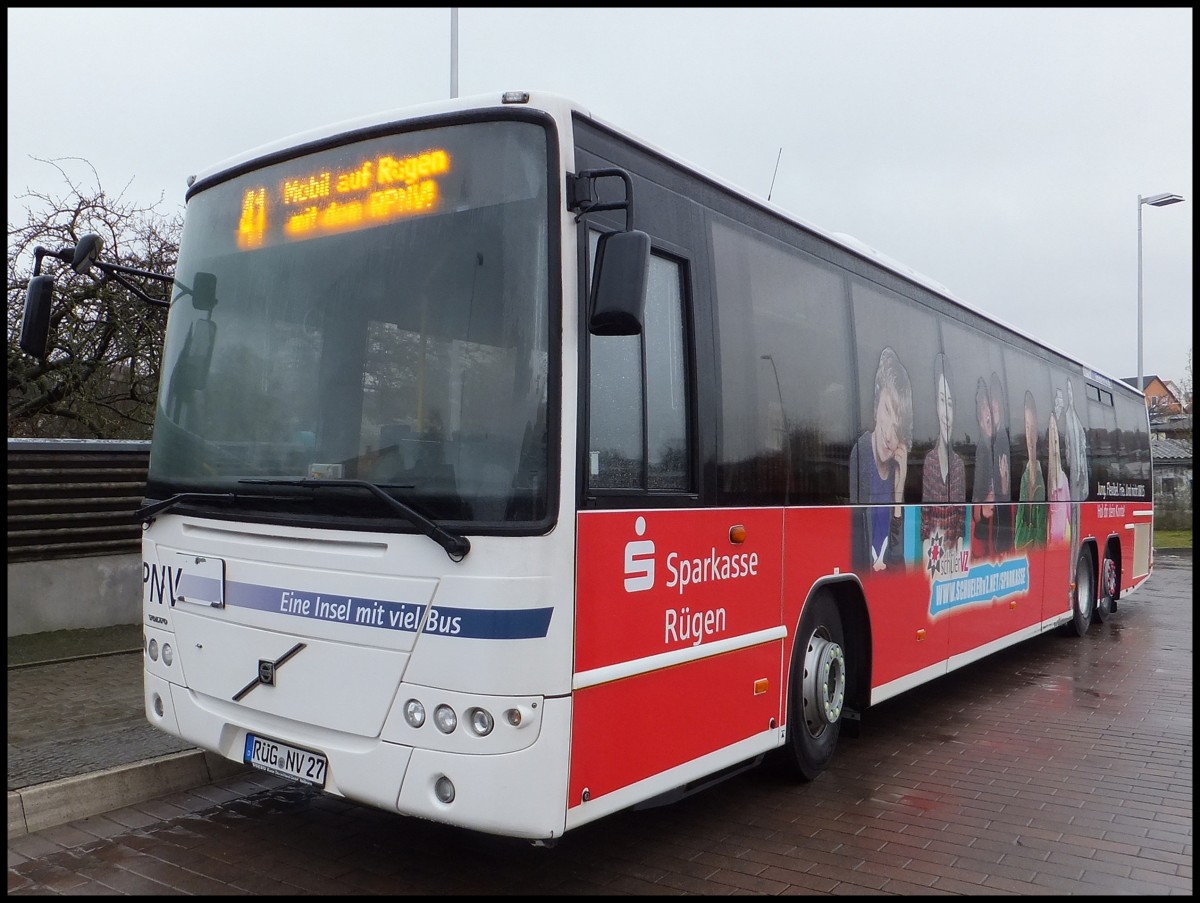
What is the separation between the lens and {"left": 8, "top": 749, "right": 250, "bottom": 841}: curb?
5145 millimetres

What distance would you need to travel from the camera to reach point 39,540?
9289 mm

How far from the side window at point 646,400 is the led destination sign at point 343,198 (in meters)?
0.76

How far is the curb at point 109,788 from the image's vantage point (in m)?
5.14

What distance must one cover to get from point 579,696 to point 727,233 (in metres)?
2.61

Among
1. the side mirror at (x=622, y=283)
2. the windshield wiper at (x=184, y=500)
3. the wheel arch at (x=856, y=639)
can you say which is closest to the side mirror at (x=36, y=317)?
the windshield wiper at (x=184, y=500)

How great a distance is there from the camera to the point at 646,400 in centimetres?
470

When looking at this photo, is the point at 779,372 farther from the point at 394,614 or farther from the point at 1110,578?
the point at 1110,578

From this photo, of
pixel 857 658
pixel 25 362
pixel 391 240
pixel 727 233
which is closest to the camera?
pixel 391 240

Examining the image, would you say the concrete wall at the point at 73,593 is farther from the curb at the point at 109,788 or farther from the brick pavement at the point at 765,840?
the brick pavement at the point at 765,840

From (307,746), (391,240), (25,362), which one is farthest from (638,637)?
(25,362)

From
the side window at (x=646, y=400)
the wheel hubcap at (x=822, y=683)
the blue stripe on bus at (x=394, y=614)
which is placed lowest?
the wheel hubcap at (x=822, y=683)

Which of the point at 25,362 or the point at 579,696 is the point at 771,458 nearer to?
the point at 579,696

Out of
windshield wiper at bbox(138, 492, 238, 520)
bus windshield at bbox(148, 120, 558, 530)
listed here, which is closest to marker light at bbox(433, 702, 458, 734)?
bus windshield at bbox(148, 120, 558, 530)

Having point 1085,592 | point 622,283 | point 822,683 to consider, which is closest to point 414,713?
point 622,283
